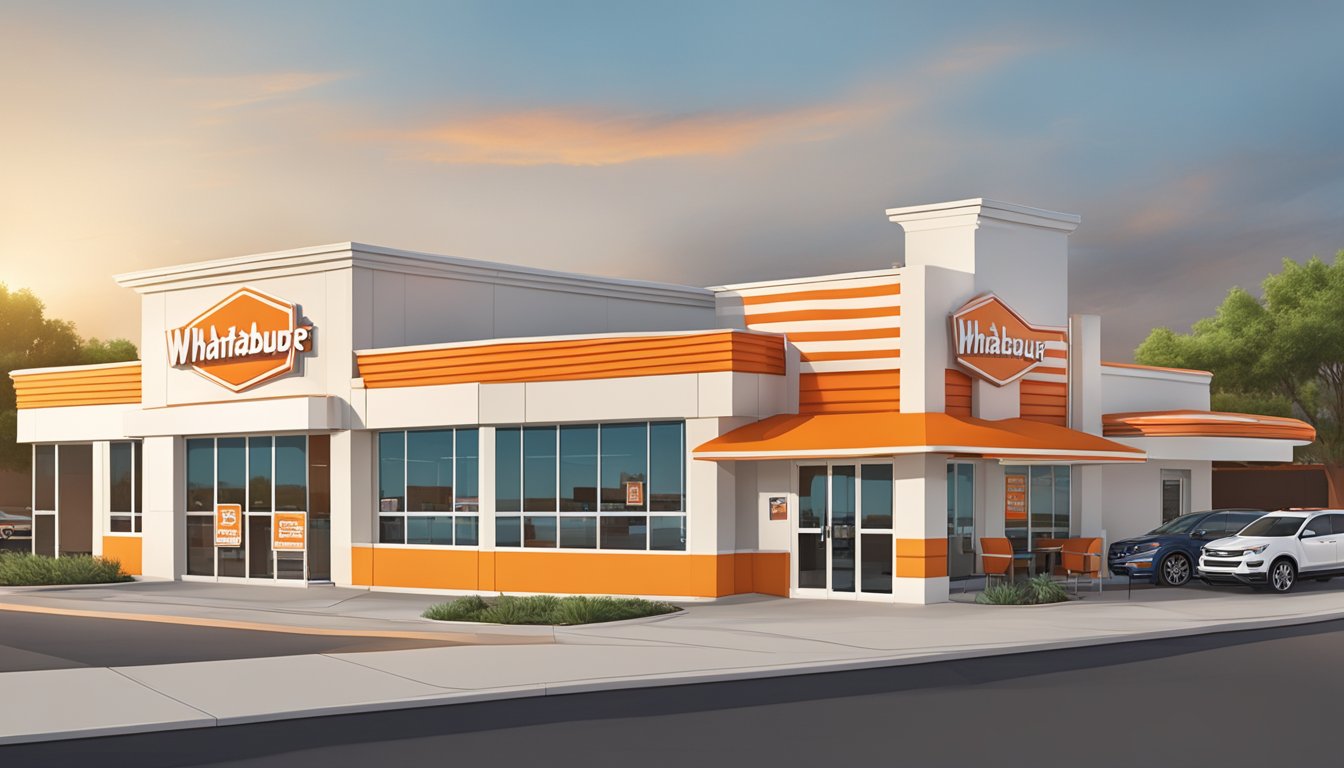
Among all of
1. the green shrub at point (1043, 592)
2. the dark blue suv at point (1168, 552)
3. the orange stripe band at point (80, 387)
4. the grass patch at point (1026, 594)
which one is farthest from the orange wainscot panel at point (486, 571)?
the dark blue suv at point (1168, 552)

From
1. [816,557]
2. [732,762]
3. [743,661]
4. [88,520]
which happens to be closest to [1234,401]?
[816,557]

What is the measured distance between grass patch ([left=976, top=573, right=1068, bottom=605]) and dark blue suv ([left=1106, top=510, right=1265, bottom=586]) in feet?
12.0

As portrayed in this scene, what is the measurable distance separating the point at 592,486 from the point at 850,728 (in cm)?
1436

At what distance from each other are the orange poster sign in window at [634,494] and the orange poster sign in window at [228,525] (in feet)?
31.7

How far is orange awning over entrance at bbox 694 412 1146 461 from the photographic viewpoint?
23.6 meters

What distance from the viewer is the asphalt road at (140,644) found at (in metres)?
17.3

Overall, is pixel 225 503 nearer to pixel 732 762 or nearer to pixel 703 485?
pixel 703 485

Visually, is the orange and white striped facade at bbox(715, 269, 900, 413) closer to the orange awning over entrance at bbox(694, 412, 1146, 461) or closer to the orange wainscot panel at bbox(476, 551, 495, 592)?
the orange awning over entrance at bbox(694, 412, 1146, 461)

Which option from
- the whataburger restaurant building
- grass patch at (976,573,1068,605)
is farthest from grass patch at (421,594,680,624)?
grass patch at (976,573,1068,605)

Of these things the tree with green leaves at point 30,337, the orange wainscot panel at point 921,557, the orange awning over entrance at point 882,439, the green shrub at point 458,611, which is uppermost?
the tree with green leaves at point 30,337

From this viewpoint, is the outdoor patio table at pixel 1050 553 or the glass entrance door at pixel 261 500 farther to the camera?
the glass entrance door at pixel 261 500

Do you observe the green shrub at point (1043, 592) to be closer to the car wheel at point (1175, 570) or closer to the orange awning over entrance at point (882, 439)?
the orange awning over entrance at point (882, 439)

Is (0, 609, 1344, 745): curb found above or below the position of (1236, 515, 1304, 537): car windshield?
below

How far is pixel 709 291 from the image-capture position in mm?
32250
